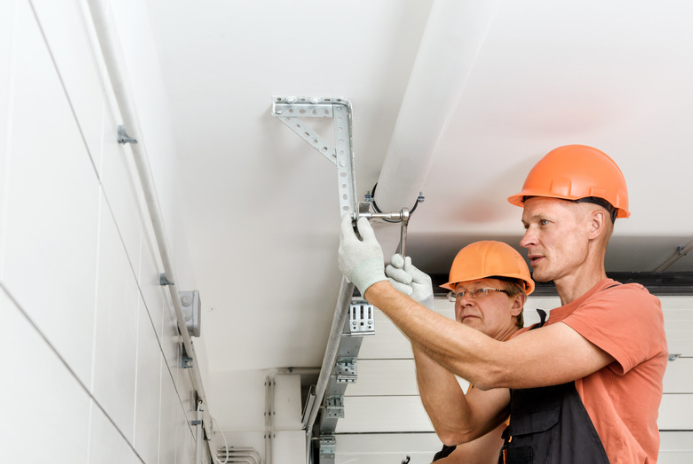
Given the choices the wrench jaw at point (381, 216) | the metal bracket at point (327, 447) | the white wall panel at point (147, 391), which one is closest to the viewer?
the white wall panel at point (147, 391)

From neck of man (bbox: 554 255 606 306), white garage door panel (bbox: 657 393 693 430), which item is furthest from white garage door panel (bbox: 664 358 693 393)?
neck of man (bbox: 554 255 606 306)

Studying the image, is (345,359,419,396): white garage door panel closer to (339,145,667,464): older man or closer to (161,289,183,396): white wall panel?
(161,289,183,396): white wall panel

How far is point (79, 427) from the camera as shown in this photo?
1423 millimetres

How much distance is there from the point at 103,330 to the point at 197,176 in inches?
81.9

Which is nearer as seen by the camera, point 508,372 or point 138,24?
point 508,372

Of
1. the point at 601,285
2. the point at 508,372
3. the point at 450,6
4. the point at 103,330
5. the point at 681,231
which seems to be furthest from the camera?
the point at 681,231

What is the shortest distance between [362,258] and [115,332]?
936mm

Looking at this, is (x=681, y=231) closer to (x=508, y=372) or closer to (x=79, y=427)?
(x=508, y=372)

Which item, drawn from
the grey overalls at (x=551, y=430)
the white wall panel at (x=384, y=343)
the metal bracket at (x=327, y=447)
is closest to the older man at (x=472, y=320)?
the grey overalls at (x=551, y=430)

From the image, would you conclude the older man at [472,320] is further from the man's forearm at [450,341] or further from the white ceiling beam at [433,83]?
the white ceiling beam at [433,83]

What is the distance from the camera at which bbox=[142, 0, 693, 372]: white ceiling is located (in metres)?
2.67

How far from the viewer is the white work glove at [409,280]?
2717 millimetres

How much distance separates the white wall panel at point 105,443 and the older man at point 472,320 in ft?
2.99

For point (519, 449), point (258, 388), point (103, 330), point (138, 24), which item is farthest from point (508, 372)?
point (258, 388)
